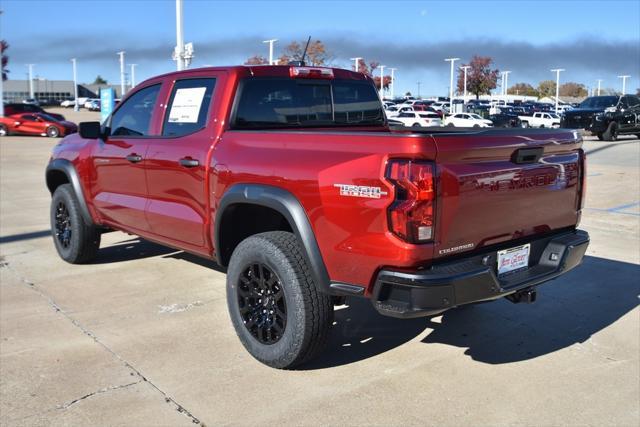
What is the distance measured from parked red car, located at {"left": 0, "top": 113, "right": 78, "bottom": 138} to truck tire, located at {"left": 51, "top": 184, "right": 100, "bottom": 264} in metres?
24.7

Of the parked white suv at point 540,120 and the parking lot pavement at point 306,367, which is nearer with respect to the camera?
the parking lot pavement at point 306,367

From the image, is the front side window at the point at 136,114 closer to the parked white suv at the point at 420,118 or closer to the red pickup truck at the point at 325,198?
the red pickup truck at the point at 325,198

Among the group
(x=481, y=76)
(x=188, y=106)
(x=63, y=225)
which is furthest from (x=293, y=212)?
(x=481, y=76)

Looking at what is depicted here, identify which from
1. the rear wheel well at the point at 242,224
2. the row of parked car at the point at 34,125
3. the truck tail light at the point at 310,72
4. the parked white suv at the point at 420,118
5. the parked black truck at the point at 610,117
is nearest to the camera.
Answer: the rear wheel well at the point at 242,224

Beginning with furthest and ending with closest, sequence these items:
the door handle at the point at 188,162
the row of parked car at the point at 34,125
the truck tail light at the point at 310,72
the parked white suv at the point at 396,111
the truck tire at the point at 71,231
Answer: the parked white suv at the point at 396,111, the row of parked car at the point at 34,125, the truck tire at the point at 71,231, the truck tail light at the point at 310,72, the door handle at the point at 188,162

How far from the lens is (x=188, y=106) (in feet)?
15.9

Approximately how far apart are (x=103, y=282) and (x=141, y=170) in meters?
1.43

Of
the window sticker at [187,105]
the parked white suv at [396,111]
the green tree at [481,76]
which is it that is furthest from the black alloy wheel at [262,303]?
the green tree at [481,76]

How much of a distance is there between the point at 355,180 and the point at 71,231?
4.14 m

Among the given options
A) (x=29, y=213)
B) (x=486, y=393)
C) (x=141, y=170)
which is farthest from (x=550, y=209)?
(x=29, y=213)

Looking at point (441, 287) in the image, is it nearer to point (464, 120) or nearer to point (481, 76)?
point (464, 120)

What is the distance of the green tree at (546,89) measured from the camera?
420ft

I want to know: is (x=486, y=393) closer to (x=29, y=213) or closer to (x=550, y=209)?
(x=550, y=209)

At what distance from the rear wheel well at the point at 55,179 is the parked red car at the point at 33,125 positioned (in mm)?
24257
